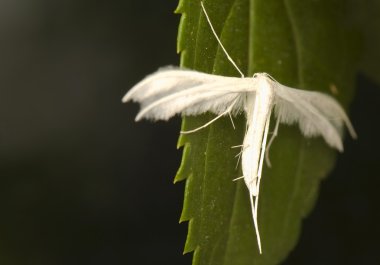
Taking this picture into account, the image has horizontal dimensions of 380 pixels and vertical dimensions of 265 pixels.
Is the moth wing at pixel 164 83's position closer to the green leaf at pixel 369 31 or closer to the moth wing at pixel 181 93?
the moth wing at pixel 181 93

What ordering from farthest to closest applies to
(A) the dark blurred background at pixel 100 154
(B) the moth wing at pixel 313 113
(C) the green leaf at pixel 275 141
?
(A) the dark blurred background at pixel 100 154 → (B) the moth wing at pixel 313 113 → (C) the green leaf at pixel 275 141

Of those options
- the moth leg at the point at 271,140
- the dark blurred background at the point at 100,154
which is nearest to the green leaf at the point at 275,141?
the moth leg at the point at 271,140

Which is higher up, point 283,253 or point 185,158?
point 185,158

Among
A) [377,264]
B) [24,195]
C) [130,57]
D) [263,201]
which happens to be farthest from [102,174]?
[377,264]

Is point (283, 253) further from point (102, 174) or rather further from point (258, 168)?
point (102, 174)

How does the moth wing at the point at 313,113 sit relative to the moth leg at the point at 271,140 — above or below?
above

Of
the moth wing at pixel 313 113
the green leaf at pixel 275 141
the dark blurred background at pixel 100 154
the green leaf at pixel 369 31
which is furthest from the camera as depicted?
the dark blurred background at pixel 100 154
